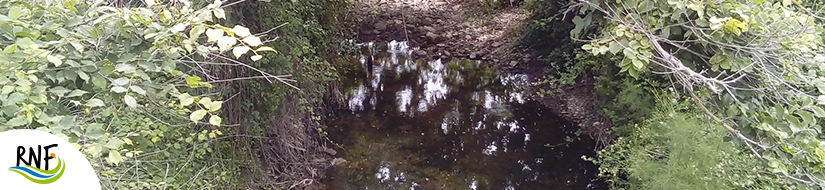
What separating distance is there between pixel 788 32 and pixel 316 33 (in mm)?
3461

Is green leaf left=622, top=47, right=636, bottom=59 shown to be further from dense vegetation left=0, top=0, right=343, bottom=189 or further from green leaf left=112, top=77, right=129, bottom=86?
green leaf left=112, top=77, right=129, bottom=86

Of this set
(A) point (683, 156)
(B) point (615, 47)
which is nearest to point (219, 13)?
(B) point (615, 47)

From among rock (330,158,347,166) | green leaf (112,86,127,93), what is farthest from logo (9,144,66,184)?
rock (330,158,347,166)

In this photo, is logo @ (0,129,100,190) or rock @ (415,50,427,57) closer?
logo @ (0,129,100,190)

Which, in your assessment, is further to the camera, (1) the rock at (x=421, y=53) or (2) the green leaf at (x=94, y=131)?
(1) the rock at (x=421, y=53)

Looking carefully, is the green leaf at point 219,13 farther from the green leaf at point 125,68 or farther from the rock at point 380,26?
the rock at point 380,26

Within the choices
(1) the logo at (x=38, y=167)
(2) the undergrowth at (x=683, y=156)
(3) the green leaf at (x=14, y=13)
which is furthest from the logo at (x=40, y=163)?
(2) the undergrowth at (x=683, y=156)

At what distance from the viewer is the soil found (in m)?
6.57

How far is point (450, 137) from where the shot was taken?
16.5 ft

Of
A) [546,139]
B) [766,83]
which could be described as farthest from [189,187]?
[546,139]

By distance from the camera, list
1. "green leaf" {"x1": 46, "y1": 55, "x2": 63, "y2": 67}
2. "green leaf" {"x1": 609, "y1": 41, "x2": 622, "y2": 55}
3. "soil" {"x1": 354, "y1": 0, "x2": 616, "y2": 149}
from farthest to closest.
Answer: "soil" {"x1": 354, "y1": 0, "x2": 616, "y2": 149}
"green leaf" {"x1": 609, "y1": 41, "x2": 622, "y2": 55}
"green leaf" {"x1": 46, "y1": 55, "x2": 63, "y2": 67}

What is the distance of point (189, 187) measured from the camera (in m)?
2.44

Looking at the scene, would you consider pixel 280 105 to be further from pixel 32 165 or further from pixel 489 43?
pixel 489 43

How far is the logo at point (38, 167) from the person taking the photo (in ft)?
3.37
